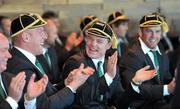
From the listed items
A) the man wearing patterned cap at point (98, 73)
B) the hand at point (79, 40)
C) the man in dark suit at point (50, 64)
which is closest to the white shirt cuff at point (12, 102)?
the man wearing patterned cap at point (98, 73)

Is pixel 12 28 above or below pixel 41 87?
above

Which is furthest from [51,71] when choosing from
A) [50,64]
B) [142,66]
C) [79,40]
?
[79,40]

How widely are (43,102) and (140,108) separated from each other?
1022 millimetres

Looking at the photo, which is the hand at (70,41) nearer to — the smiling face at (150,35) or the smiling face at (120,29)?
the smiling face at (120,29)

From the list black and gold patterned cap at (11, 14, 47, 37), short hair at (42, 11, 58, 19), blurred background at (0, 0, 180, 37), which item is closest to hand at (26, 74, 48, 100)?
black and gold patterned cap at (11, 14, 47, 37)

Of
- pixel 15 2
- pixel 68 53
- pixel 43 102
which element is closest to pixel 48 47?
pixel 68 53

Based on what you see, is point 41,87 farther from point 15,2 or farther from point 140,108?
point 15,2

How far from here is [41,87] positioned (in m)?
3.06

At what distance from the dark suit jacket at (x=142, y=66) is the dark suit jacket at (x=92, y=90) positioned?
0.66 feet

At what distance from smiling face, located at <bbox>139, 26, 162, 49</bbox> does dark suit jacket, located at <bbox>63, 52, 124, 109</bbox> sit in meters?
0.51

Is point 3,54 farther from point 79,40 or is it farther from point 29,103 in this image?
point 79,40

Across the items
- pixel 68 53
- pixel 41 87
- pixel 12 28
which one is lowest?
pixel 68 53

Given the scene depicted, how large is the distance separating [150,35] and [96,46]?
662 mm

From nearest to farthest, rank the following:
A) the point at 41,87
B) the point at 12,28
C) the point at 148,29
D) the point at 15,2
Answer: the point at 41,87, the point at 12,28, the point at 148,29, the point at 15,2
